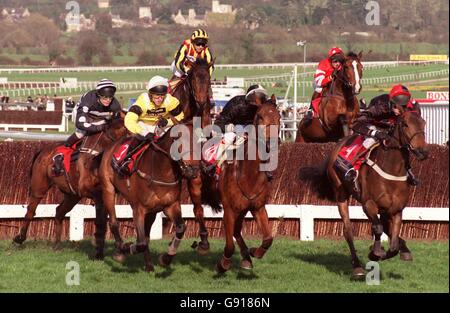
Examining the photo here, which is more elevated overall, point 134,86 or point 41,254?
point 41,254

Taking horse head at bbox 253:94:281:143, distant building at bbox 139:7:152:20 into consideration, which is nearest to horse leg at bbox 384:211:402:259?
horse head at bbox 253:94:281:143

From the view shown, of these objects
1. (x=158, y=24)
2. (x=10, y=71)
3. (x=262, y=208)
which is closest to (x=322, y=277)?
(x=262, y=208)

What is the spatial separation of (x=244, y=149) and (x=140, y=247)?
1.48 metres

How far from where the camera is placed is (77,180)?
39.2 ft

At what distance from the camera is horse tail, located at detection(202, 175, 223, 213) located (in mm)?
10461

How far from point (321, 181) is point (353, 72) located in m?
2.11

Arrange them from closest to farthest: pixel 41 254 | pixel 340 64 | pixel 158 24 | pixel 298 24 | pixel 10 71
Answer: pixel 41 254 → pixel 340 64 → pixel 10 71 → pixel 298 24 → pixel 158 24

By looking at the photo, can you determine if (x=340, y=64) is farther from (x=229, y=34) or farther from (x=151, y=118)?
(x=229, y=34)

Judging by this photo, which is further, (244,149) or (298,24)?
(298,24)

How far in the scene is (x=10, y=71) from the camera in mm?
43031

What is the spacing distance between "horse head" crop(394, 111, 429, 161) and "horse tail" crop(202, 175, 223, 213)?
209cm

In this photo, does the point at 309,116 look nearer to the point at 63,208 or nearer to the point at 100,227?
the point at 63,208

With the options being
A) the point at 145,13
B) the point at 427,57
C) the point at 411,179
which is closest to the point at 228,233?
the point at 411,179
